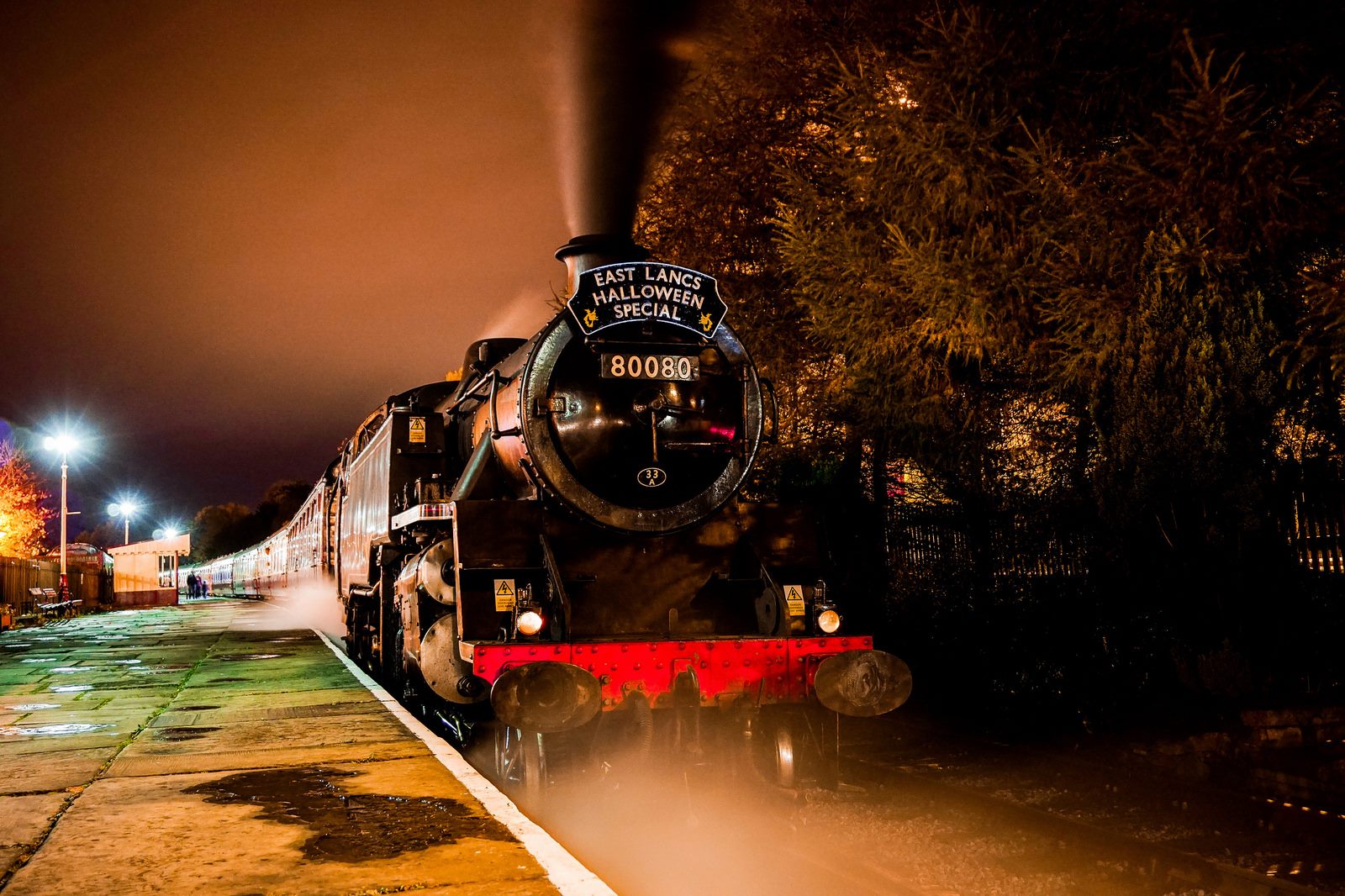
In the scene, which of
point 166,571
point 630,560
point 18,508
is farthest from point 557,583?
point 18,508

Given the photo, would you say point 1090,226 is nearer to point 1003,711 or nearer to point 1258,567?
point 1258,567

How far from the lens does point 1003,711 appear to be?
908cm

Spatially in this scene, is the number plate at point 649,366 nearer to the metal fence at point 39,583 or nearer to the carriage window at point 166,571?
the metal fence at point 39,583

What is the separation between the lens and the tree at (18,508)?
148 feet

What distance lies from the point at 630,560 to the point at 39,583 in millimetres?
31539

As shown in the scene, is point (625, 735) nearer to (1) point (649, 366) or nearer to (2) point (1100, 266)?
(1) point (649, 366)

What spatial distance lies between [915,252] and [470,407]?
13.1ft

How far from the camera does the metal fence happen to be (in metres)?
26.5

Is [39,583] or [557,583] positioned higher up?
[557,583]

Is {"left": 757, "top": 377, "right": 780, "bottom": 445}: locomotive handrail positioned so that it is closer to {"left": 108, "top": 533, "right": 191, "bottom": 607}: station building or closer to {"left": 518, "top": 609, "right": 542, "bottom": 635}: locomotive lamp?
{"left": 518, "top": 609, "right": 542, "bottom": 635}: locomotive lamp

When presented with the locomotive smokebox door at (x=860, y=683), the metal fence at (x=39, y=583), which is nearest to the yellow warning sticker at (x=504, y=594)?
the locomotive smokebox door at (x=860, y=683)

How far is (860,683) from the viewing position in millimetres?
5863

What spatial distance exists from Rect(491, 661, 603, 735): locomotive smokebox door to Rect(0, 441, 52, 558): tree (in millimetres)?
45366

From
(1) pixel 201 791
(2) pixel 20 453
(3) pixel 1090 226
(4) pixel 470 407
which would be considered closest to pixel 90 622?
(4) pixel 470 407
